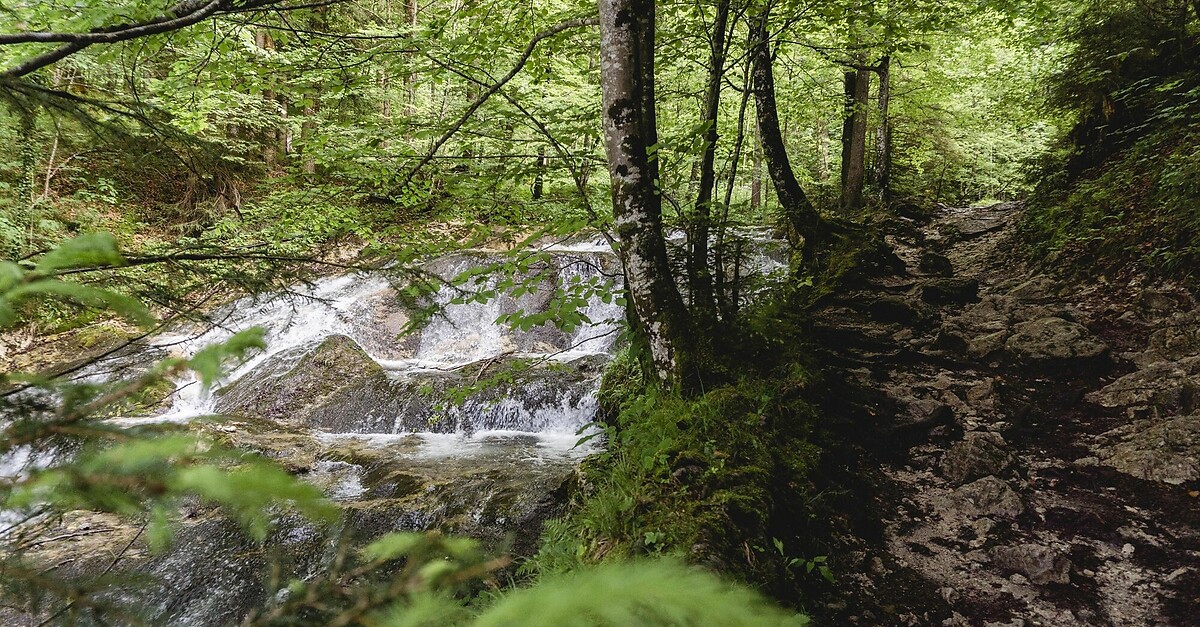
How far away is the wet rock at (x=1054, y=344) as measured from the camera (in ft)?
17.2

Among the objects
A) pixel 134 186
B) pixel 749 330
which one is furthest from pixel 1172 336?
pixel 134 186

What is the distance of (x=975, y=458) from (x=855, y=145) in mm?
11255

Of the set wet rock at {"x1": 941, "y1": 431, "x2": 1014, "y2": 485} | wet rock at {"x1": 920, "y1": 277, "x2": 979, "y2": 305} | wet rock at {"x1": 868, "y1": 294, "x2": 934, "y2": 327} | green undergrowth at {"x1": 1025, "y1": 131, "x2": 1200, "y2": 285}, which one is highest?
green undergrowth at {"x1": 1025, "y1": 131, "x2": 1200, "y2": 285}

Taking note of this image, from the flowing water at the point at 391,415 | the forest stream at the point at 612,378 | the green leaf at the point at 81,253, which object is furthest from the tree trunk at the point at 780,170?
the green leaf at the point at 81,253

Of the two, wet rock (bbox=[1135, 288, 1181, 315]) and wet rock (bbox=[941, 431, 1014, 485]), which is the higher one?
wet rock (bbox=[1135, 288, 1181, 315])

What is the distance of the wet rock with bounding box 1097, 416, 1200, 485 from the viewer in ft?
12.0

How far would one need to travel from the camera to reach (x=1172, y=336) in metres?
4.96

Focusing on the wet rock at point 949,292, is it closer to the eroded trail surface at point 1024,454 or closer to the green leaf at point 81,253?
the eroded trail surface at point 1024,454

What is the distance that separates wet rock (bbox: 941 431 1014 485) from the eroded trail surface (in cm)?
1

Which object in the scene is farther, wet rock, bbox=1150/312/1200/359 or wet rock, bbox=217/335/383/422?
wet rock, bbox=217/335/383/422

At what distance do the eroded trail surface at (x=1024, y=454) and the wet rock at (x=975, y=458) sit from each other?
13 millimetres

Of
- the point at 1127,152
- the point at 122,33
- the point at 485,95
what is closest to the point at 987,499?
the point at 485,95

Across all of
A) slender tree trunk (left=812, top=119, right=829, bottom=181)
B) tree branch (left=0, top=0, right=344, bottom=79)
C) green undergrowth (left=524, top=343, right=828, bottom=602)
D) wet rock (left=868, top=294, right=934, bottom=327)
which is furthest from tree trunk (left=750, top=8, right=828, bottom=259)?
slender tree trunk (left=812, top=119, right=829, bottom=181)

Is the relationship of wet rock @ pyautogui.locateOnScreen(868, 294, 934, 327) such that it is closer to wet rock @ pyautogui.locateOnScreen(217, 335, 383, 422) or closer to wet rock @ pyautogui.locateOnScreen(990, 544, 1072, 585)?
wet rock @ pyautogui.locateOnScreen(990, 544, 1072, 585)
